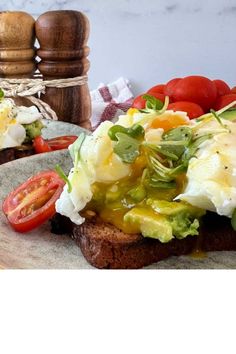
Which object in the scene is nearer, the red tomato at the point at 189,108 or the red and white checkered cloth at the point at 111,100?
the red tomato at the point at 189,108

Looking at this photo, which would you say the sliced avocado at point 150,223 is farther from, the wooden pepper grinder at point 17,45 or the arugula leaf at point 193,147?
the wooden pepper grinder at point 17,45

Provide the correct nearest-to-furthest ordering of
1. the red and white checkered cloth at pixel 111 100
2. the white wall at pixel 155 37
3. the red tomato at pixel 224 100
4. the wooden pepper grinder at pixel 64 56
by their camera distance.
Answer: the wooden pepper grinder at pixel 64 56
the red tomato at pixel 224 100
the red and white checkered cloth at pixel 111 100
the white wall at pixel 155 37

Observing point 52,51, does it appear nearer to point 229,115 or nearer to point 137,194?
point 229,115

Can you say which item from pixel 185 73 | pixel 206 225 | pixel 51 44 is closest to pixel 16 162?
pixel 206 225

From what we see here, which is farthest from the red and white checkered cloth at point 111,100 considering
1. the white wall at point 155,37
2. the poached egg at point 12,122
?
the poached egg at point 12,122

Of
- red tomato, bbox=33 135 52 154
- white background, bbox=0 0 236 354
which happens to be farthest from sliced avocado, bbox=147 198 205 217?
red tomato, bbox=33 135 52 154
